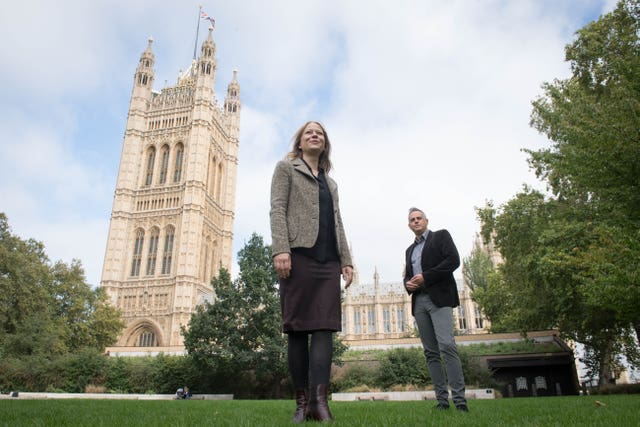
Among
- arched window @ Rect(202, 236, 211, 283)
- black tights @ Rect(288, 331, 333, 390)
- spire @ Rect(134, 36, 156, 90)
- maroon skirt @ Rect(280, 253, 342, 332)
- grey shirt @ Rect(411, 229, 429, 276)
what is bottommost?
black tights @ Rect(288, 331, 333, 390)

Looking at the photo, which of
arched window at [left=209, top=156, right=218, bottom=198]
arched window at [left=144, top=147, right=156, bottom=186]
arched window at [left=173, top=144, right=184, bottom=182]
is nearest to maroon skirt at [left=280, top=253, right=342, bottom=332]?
arched window at [left=173, top=144, right=184, bottom=182]

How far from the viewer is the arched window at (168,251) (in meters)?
48.5

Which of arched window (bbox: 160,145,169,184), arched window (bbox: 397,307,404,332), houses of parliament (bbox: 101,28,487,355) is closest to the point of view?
houses of parliament (bbox: 101,28,487,355)

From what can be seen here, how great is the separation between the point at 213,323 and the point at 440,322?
2026 cm

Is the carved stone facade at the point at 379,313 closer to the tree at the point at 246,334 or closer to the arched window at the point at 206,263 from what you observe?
the arched window at the point at 206,263

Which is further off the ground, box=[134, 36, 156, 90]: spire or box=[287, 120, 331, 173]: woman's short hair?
box=[134, 36, 156, 90]: spire

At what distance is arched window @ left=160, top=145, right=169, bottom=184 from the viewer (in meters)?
53.2

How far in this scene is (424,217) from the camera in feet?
16.8

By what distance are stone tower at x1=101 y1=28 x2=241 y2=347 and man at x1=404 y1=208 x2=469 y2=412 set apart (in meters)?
41.8

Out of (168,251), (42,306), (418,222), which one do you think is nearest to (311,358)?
(418,222)

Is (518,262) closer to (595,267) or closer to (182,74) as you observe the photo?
(595,267)

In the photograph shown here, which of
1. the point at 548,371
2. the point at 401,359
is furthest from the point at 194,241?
the point at 548,371

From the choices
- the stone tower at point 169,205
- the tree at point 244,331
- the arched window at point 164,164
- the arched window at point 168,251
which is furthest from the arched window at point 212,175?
the tree at point 244,331

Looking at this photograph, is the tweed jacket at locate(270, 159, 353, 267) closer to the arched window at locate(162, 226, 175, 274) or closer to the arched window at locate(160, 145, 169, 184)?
the arched window at locate(162, 226, 175, 274)
